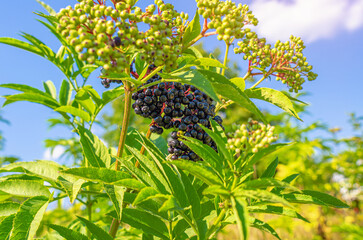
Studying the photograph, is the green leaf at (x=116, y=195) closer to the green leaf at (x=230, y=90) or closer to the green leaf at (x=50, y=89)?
the green leaf at (x=230, y=90)

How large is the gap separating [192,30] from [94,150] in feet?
2.69

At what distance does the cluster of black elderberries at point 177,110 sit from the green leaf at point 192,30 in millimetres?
283

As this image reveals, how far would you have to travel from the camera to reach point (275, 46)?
176cm

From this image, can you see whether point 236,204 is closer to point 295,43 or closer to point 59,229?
point 59,229

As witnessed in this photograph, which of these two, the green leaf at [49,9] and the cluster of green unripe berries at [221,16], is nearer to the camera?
the cluster of green unripe berries at [221,16]

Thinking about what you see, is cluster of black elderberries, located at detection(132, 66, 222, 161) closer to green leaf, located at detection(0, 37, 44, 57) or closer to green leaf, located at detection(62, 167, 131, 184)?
green leaf, located at detection(62, 167, 131, 184)

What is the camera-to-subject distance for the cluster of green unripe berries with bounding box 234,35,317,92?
5.46 feet

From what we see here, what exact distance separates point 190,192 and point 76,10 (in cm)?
88

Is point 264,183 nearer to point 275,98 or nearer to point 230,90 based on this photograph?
point 230,90

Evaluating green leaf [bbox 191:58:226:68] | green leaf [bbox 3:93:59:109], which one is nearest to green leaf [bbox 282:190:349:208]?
green leaf [bbox 191:58:226:68]

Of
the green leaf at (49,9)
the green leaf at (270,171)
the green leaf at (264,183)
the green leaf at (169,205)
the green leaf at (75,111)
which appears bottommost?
the green leaf at (169,205)

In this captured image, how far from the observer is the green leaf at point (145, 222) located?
128cm

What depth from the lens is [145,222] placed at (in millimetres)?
1301

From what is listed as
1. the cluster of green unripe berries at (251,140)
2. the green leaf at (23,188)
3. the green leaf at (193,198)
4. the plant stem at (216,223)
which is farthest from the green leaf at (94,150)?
the cluster of green unripe berries at (251,140)
